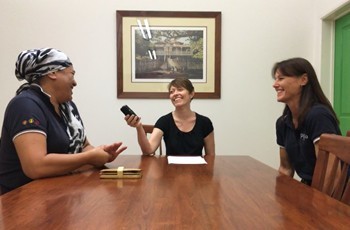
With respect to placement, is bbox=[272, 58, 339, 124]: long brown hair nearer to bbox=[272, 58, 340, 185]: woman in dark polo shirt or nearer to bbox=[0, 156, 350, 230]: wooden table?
bbox=[272, 58, 340, 185]: woman in dark polo shirt

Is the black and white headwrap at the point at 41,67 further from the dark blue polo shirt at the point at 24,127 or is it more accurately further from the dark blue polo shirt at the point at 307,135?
the dark blue polo shirt at the point at 307,135

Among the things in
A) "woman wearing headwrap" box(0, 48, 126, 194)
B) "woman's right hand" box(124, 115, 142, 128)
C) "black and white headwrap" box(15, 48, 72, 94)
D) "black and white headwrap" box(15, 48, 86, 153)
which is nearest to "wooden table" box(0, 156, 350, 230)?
"woman wearing headwrap" box(0, 48, 126, 194)

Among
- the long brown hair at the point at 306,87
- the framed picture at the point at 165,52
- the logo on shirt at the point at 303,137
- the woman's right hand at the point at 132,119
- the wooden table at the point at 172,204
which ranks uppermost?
the framed picture at the point at 165,52

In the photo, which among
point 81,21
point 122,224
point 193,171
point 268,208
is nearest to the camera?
point 122,224

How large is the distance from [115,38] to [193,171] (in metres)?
2.06

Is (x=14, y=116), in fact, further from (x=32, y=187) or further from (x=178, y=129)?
(x=178, y=129)

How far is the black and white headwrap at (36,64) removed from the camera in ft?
4.66

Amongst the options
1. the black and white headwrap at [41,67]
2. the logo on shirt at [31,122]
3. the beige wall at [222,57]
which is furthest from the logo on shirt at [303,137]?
the beige wall at [222,57]

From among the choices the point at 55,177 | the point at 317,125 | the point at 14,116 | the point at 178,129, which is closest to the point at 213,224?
the point at 55,177

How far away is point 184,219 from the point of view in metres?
0.76

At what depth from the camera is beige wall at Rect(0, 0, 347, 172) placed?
3.15 meters

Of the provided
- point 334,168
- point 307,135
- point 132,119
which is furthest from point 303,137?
point 132,119

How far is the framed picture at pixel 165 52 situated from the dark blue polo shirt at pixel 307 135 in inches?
56.0

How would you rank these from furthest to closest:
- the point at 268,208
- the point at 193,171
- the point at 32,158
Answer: the point at 193,171 < the point at 32,158 < the point at 268,208
